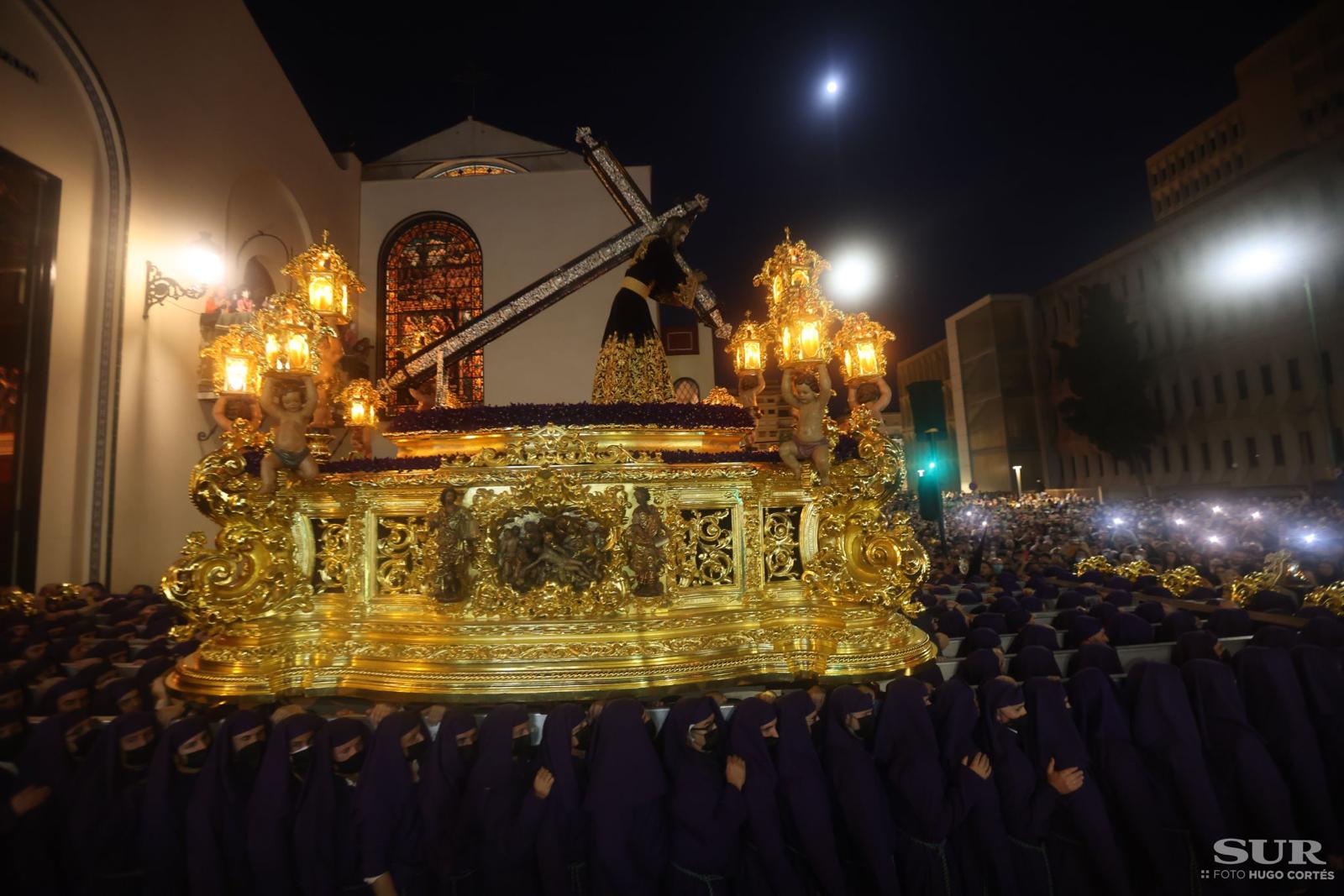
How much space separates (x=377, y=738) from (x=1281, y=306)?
29174mm

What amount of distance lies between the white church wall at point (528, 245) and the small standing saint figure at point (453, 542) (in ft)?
33.2

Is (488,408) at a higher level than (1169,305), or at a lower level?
lower

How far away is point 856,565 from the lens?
495 centimetres

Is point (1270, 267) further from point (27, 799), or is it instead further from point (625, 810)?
point (27, 799)

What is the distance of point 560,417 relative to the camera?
497 centimetres

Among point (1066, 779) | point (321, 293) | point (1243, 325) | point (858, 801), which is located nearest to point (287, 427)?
point (321, 293)

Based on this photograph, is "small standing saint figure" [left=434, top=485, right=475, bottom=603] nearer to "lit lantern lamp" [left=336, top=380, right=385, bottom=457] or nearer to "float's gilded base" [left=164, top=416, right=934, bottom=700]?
"float's gilded base" [left=164, top=416, right=934, bottom=700]

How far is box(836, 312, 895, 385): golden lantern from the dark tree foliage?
27132mm

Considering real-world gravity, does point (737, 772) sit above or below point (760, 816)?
above

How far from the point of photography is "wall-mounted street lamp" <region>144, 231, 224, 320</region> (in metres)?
8.71

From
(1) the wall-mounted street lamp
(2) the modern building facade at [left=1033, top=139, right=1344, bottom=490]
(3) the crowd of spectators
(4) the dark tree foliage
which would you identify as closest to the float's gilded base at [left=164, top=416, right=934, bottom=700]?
(3) the crowd of spectators

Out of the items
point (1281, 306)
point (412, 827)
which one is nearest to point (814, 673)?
point (412, 827)

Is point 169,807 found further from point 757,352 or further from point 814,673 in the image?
point 757,352

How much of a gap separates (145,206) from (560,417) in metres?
8.00
